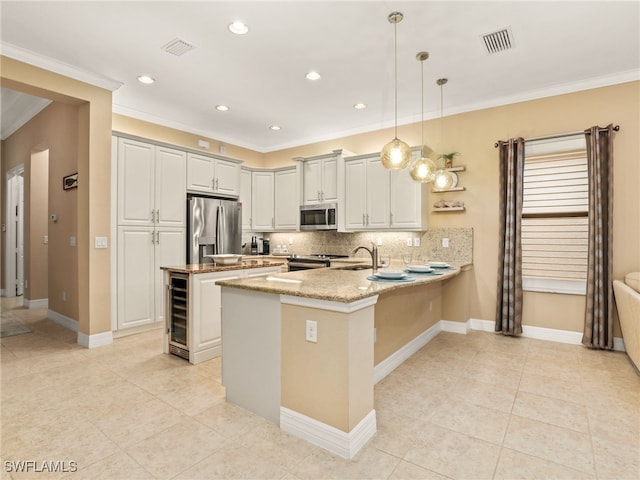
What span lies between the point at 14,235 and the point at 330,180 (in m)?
5.98

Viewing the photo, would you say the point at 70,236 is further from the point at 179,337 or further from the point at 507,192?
the point at 507,192

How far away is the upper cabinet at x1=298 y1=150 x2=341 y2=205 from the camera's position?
5320mm

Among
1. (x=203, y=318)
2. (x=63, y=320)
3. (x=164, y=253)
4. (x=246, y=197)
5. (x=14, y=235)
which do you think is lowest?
(x=63, y=320)

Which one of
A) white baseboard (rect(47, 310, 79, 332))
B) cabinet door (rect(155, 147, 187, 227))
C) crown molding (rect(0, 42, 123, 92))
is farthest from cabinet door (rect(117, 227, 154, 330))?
crown molding (rect(0, 42, 123, 92))

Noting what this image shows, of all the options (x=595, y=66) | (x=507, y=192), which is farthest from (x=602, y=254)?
(x=595, y=66)

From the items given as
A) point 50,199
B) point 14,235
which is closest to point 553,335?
point 50,199

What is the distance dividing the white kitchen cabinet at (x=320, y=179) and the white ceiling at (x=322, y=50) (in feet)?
3.03

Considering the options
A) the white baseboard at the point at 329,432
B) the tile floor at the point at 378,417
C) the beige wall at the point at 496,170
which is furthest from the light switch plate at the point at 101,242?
the beige wall at the point at 496,170

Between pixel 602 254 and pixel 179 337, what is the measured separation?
14.6 ft

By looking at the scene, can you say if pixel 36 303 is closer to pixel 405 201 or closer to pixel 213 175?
pixel 213 175

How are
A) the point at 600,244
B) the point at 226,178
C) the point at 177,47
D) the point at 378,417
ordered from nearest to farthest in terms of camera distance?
the point at 378,417
the point at 177,47
the point at 600,244
the point at 226,178

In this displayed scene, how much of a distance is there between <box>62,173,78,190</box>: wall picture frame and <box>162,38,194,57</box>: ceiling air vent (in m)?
2.05

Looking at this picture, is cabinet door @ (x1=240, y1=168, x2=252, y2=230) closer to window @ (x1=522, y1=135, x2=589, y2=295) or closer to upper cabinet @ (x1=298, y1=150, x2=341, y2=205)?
upper cabinet @ (x1=298, y1=150, x2=341, y2=205)

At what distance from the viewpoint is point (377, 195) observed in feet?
15.8
